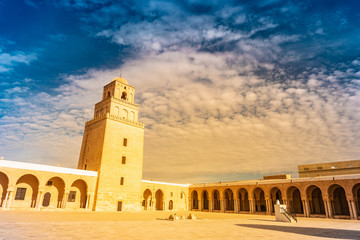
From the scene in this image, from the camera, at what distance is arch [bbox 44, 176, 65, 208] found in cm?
2431

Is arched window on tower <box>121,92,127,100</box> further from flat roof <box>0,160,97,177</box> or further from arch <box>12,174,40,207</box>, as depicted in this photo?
arch <box>12,174,40,207</box>

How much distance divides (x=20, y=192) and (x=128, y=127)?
44.7 feet

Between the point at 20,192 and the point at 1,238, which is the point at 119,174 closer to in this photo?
the point at 20,192

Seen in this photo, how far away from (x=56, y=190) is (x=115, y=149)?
24.9 feet

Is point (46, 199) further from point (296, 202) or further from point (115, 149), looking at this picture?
point (296, 202)

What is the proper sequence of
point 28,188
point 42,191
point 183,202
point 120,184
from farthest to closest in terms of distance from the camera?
point 183,202 → point 120,184 → point 28,188 → point 42,191

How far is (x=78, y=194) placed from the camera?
1043 inches

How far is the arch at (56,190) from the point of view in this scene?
79.8 feet

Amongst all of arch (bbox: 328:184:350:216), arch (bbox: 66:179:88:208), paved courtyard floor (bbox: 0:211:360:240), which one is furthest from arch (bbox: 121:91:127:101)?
arch (bbox: 328:184:350:216)

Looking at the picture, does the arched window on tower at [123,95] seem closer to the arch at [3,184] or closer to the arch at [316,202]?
the arch at [3,184]

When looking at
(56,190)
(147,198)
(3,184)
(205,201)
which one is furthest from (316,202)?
(3,184)

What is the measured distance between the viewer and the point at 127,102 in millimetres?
32656

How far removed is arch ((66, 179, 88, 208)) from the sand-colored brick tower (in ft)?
5.27

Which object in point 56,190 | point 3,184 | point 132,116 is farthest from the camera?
point 132,116
